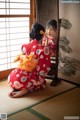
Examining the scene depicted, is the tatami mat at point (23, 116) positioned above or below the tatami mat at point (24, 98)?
below

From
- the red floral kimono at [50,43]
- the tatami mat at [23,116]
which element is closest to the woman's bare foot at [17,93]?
the tatami mat at [23,116]

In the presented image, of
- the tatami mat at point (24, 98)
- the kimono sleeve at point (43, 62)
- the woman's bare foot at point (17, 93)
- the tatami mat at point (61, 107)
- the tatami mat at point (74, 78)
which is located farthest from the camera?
the tatami mat at point (74, 78)

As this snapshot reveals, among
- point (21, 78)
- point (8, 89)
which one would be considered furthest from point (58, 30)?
point (8, 89)

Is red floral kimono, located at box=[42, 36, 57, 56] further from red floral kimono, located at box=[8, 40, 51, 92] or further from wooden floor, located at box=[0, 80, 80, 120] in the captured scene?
wooden floor, located at box=[0, 80, 80, 120]

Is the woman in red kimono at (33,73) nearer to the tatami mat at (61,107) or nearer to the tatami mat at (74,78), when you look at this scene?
the tatami mat at (61,107)

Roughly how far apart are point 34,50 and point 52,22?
74 cm

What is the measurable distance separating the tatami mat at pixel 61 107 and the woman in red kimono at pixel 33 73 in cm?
41

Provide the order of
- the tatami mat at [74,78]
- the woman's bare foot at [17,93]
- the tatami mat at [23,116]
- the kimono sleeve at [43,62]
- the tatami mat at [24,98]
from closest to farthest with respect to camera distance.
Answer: the tatami mat at [23,116] < the tatami mat at [24,98] < the woman's bare foot at [17,93] < the kimono sleeve at [43,62] < the tatami mat at [74,78]

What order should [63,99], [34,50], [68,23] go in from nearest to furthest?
[63,99]
[34,50]
[68,23]

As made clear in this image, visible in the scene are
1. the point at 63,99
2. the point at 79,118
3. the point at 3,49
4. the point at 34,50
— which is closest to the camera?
the point at 79,118

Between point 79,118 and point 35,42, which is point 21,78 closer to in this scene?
point 35,42

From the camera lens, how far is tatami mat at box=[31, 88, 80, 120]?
244 centimetres

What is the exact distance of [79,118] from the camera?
235 cm

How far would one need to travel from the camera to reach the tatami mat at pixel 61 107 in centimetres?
244
